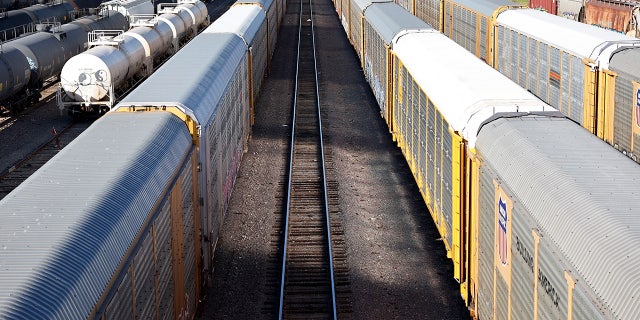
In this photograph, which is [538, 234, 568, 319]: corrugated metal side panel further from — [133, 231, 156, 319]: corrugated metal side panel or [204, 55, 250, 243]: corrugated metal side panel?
[204, 55, 250, 243]: corrugated metal side panel

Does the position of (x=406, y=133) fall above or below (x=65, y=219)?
below

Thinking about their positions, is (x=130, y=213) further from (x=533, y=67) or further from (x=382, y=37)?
(x=382, y=37)

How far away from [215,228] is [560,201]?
9366 millimetres

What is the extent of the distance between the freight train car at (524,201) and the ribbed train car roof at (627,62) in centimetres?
Answer: 20

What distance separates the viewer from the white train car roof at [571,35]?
61.8 ft

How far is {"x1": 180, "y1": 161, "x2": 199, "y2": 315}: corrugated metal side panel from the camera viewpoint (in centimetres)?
1241

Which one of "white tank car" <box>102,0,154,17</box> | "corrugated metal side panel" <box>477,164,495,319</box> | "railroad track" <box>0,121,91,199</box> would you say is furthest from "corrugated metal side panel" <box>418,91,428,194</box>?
"white tank car" <box>102,0,154,17</box>

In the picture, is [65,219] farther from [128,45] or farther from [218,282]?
[128,45]

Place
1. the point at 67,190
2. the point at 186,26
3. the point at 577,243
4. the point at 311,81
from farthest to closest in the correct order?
the point at 186,26 < the point at 311,81 < the point at 67,190 < the point at 577,243

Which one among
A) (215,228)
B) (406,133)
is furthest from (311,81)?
(215,228)

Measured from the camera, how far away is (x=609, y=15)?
3747 centimetres

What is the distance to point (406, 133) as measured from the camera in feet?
72.7

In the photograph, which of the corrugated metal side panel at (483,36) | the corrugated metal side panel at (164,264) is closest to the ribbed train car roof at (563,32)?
the corrugated metal side panel at (483,36)

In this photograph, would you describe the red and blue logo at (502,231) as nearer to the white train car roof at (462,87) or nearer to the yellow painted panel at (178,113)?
the white train car roof at (462,87)
